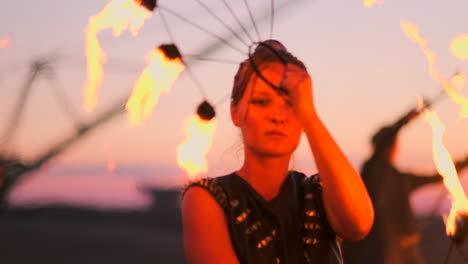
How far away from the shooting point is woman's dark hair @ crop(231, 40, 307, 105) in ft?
8.90

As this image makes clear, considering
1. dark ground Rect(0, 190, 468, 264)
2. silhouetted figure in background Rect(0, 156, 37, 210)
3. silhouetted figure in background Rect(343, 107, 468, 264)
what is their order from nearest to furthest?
silhouetted figure in background Rect(343, 107, 468, 264) < silhouetted figure in background Rect(0, 156, 37, 210) < dark ground Rect(0, 190, 468, 264)

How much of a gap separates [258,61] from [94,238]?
17.8 meters

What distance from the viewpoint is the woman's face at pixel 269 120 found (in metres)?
2.60

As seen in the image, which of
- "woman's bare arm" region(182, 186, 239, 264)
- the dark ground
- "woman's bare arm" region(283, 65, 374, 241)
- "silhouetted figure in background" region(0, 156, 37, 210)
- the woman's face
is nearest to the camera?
"woman's bare arm" region(283, 65, 374, 241)

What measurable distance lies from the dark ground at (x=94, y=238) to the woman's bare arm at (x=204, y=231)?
1199 centimetres

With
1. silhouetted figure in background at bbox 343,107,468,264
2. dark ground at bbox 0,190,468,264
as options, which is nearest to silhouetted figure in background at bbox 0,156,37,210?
dark ground at bbox 0,190,468,264

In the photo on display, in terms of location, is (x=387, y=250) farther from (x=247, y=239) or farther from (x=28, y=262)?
(x=28, y=262)

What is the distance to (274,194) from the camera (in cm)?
272

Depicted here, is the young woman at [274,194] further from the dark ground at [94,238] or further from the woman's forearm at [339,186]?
the dark ground at [94,238]

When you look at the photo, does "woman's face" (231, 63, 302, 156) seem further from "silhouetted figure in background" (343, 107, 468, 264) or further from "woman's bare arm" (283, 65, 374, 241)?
"silhouetted figure in background" (343, 107, 468, 264)

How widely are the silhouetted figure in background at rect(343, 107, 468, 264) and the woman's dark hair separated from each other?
11.3ft

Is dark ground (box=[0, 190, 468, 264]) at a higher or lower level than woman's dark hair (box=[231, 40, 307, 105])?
higher

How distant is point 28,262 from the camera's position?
17031 millimetres

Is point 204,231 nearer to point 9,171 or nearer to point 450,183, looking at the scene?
point 450,183
